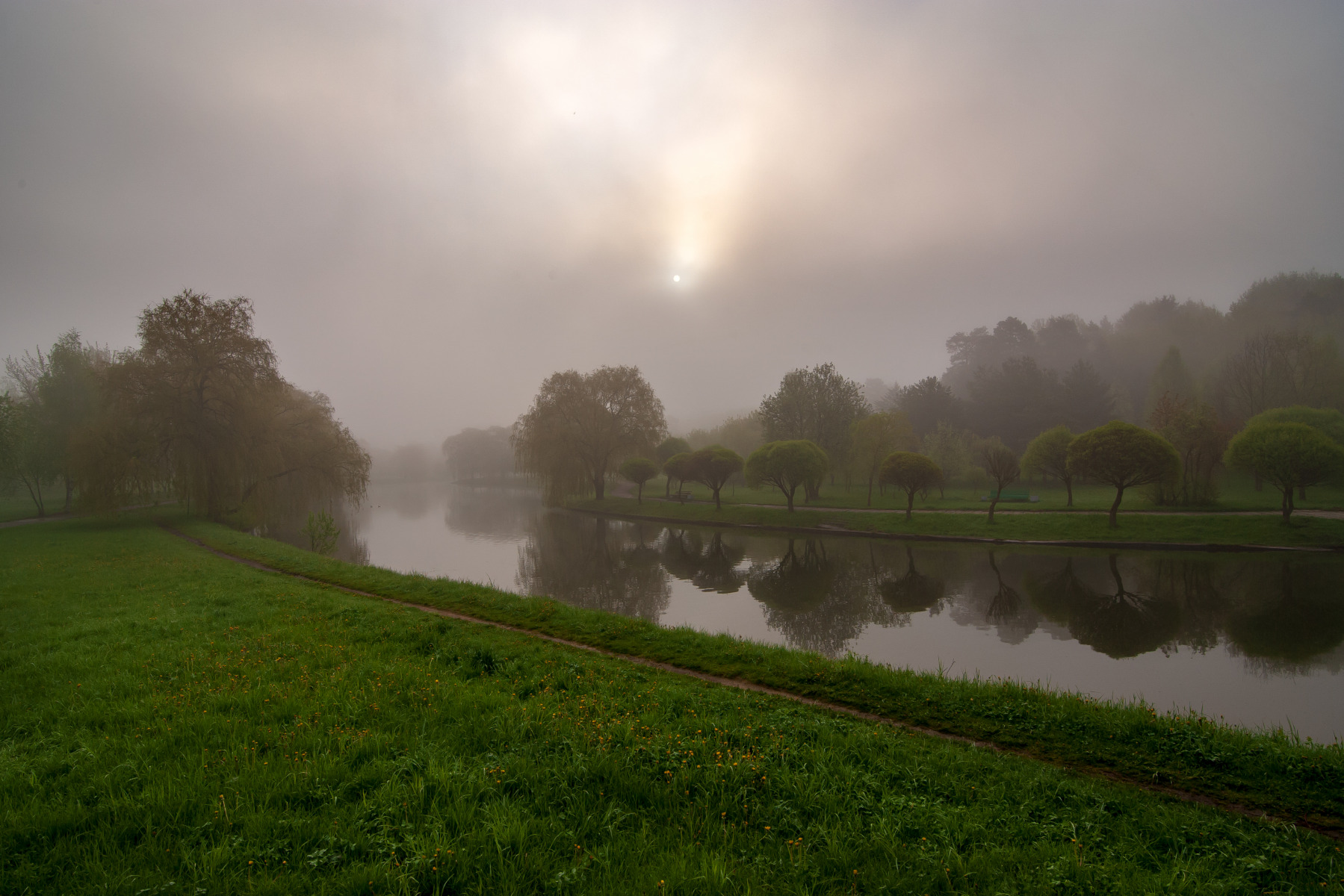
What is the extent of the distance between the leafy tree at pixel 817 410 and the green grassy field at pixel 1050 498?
5.45 m

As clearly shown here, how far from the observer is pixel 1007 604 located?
15898 millimetres

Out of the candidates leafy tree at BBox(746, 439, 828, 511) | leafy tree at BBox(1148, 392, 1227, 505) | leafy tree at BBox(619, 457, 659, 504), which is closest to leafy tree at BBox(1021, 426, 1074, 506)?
Answer: leafy tree at BBox(1148, 392, 1227, 505)

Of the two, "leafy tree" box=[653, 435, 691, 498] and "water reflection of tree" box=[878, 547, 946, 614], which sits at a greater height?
"leafy tree" box=[653, 435, 691, 498]

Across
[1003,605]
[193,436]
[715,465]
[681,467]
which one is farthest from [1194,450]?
[193,436]

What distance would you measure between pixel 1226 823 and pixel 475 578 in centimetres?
2021

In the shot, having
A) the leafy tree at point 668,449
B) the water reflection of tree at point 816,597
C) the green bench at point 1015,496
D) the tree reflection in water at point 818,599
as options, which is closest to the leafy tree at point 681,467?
the leafy tree at point 668,449

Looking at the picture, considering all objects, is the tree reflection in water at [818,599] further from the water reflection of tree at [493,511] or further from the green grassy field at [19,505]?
the green grassy field at [19,505]

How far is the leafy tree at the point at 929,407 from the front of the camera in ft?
200

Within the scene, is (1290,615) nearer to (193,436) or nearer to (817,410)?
(817,410)

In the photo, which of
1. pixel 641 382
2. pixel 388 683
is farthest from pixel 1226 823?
pixel 641 382

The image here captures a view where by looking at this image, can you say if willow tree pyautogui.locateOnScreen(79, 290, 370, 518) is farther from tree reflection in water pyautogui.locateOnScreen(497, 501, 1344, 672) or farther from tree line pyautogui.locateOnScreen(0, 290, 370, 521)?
tree reflection in water pyautogui.locateOnScreen(497, 501, 1344, 672)

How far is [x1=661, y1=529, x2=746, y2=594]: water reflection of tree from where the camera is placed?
20578 millimetres

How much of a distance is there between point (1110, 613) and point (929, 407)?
5096 cm

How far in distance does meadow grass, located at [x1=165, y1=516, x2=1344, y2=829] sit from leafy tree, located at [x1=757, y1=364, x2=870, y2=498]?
4236 centimetres
